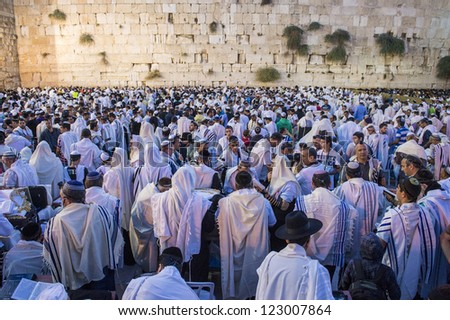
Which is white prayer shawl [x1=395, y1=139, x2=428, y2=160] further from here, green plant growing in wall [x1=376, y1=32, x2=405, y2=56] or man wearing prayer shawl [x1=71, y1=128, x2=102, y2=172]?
green plant growing in wall [x1=376, y1=32, x2=405, y2=56]

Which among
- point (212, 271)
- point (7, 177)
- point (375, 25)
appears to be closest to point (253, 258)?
point (212, 271)

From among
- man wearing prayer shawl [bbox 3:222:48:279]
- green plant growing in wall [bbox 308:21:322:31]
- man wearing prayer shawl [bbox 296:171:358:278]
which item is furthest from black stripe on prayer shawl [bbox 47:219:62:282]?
green plant growing in wall [bbox 308:21:322:31]

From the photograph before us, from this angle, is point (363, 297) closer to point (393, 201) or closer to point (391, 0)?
point (393, 201)

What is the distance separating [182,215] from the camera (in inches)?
158

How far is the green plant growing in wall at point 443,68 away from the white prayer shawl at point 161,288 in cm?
2533

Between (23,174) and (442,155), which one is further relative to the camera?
(442,155)

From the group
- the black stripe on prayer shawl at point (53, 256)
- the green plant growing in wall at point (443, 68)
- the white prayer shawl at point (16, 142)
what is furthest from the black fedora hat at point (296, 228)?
the green plant growing in wall at point (443, 68)

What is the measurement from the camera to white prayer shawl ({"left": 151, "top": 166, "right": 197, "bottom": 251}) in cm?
404

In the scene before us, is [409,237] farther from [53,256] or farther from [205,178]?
[53,256]

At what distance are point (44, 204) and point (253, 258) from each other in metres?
2.49

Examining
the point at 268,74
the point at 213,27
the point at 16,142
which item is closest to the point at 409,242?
the point at 16,142

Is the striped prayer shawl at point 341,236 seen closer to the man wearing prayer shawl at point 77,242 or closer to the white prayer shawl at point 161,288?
the white prayer shawl at point 161,288

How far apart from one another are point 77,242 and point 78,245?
0.03 meters

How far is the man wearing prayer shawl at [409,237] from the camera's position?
341cm
